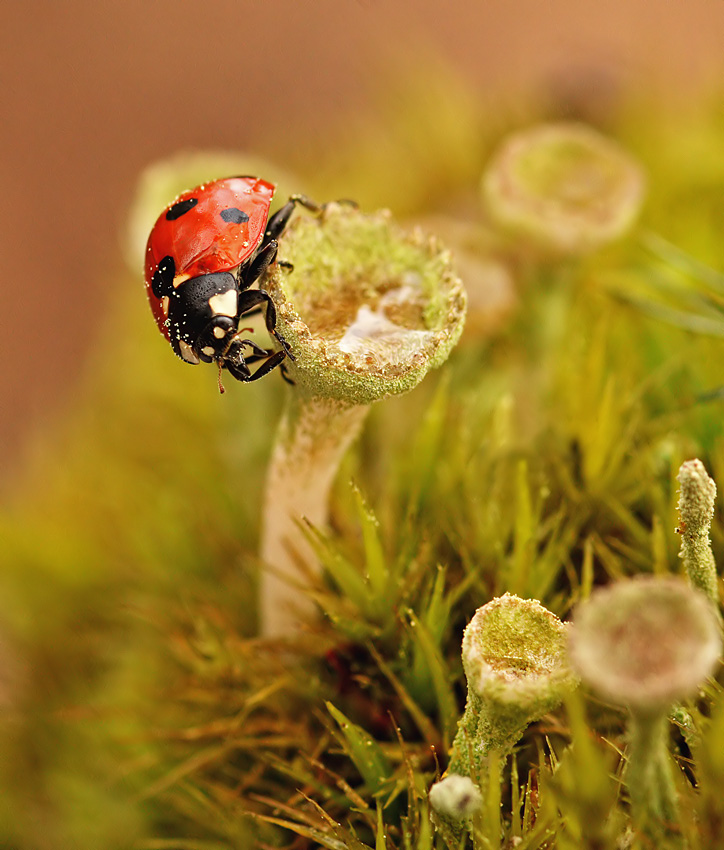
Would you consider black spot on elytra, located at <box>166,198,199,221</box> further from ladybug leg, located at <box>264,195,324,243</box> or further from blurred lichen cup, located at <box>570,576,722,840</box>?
blurred lichen cup, located at <box>570,576,722,840</box>

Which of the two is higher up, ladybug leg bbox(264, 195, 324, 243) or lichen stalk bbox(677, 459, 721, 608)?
ladybug leg bbox(264, 195, 324, 243)

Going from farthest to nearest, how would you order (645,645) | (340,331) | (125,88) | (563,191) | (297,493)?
(125,88)
(563,191)
(297,493)
(340,331)
(645,645)

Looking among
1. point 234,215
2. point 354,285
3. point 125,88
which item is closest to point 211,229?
point 234,215

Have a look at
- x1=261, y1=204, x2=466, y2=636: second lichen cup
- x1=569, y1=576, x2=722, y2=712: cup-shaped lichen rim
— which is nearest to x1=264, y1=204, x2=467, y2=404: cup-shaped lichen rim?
x1=261, y1=204, x2=466, y2=636: second lichen cup

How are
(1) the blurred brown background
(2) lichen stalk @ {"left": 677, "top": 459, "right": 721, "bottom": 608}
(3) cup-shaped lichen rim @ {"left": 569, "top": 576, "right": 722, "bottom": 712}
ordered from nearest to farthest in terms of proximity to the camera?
(3) cup-shaped lichen rim @ {"left": 569, "top": 576, "right": 722, "bottom": 712} → (2) lichen stalk @ {"left": 677, "top": 459, "right": 721, "bottom": 608} → (1) the blurred brown background

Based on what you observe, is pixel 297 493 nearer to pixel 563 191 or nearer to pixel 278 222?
pixel 278 222

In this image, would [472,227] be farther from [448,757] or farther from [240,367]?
[448,757]

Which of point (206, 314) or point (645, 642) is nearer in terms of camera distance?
point (645, 642)

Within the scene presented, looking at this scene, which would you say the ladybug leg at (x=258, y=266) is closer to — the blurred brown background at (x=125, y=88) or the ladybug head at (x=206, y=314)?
the ladybug head at (x=206, y=314)
